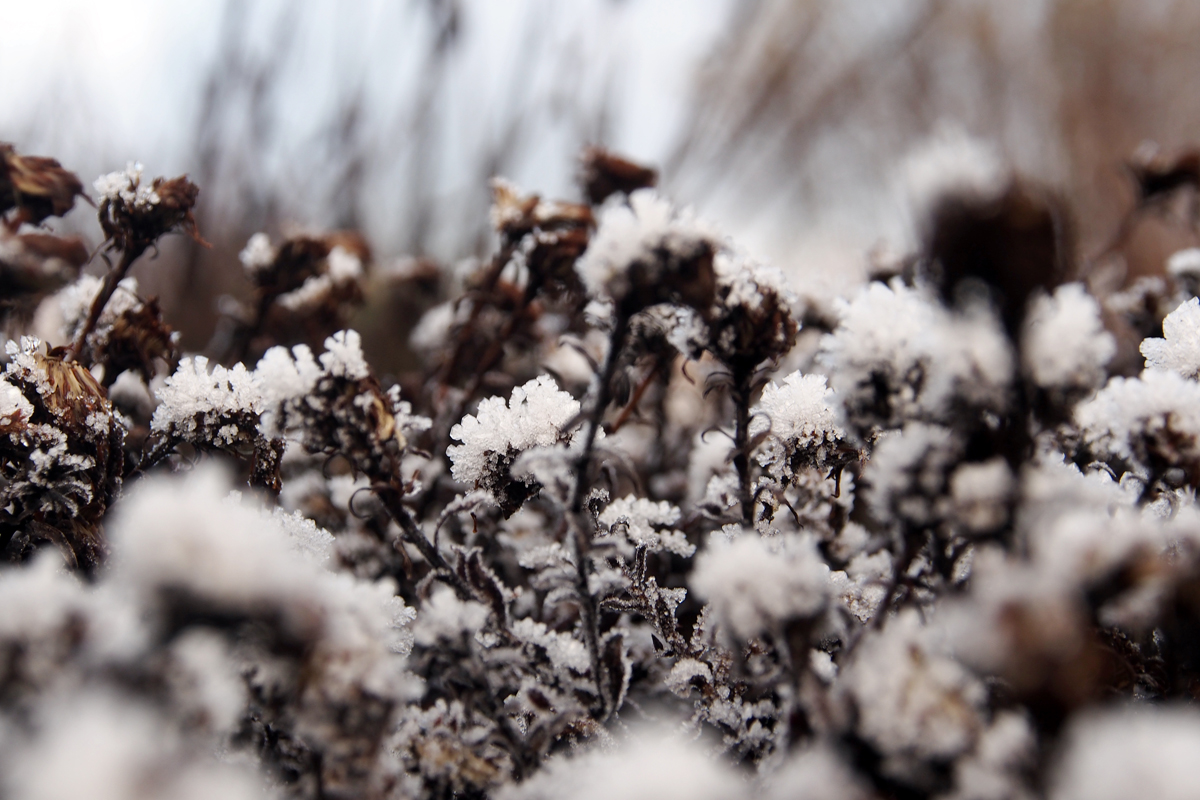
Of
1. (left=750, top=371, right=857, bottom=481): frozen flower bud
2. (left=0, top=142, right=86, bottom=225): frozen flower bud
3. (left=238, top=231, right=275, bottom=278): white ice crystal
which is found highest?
(left=238, top=231, right=275, bottom=278): white ice crystal

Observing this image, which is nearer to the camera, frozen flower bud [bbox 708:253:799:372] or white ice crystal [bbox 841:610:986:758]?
white ice crystal [bbox 841:610:986:758]

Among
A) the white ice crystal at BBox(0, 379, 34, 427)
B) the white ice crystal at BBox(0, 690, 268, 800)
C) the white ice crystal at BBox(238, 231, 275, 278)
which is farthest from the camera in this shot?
the white ice crystal at BBox(238, 231, 275, 278)

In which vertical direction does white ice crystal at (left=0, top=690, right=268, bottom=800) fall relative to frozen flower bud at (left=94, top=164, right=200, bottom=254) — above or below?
below

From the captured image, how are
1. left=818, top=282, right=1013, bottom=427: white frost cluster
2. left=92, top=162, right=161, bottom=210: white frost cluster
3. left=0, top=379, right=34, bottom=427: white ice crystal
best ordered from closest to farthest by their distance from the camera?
left=818, top=282, right=1013, bottom=427: white frost cluster, left=0, top=379, right=34, bottom=427: white ice crystal, left=92, top=162, right=161, bottom=210: white frost cluster

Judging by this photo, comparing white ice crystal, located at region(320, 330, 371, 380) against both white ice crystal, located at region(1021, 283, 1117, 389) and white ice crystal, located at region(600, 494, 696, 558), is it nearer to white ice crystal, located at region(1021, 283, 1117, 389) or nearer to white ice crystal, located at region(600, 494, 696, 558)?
white ice crystal, located at region(600, 494, 696, 558)

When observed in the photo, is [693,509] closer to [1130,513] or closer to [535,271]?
[1130,513]

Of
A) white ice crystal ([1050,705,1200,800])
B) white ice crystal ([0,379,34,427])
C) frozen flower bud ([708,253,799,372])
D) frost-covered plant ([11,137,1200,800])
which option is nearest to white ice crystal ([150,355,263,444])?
frost-covered plant ([11,137,1200,800])

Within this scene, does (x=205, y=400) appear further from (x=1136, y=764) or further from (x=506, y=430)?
(x=1136, y=764)
